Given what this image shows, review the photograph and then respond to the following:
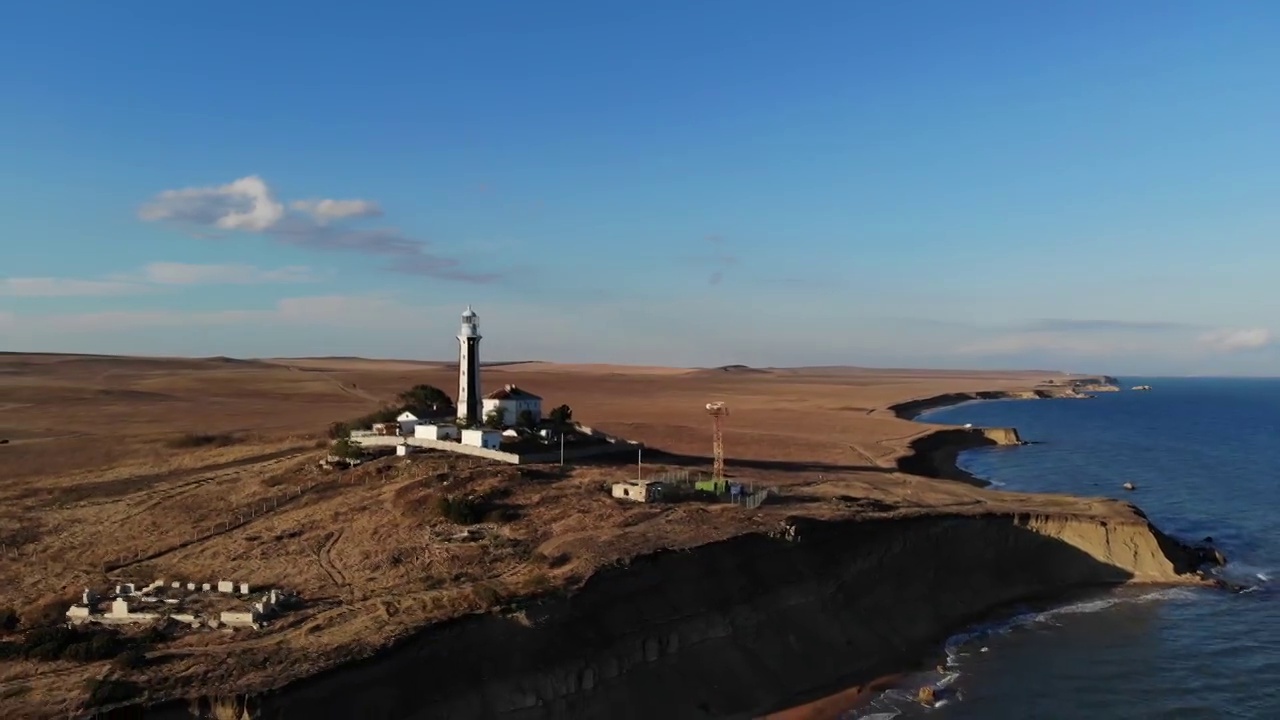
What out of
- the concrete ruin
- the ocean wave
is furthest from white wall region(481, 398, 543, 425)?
the ocean wave

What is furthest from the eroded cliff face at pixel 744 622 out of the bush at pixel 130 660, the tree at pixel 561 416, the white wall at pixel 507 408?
the tree at pixel 561 416

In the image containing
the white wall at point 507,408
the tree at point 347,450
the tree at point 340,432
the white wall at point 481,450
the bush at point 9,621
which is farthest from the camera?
the white wall at point 507,408

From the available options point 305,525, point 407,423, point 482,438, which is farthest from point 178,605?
point 407,423

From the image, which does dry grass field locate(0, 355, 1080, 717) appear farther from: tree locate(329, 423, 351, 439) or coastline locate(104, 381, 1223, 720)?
tree locate(329, 423, 351, 439)

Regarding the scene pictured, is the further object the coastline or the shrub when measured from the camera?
the shrub

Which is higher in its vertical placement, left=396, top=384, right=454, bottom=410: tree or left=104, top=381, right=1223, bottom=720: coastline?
left=396, top=384, right=454, bottom=410: tree

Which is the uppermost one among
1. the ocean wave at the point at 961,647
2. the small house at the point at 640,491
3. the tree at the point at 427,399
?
the tree at the point at 427,399

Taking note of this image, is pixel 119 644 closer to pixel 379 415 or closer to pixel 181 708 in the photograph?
pixel 181 708

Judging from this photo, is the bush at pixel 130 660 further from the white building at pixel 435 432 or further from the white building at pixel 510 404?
the white building at pixel 510 404
